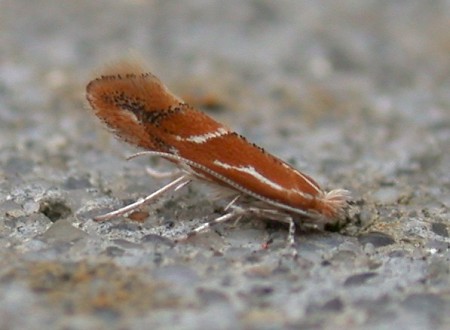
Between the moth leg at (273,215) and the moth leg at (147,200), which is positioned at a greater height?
the moth leg at (147,200)

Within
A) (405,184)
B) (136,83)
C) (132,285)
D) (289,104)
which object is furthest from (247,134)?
(132,285)

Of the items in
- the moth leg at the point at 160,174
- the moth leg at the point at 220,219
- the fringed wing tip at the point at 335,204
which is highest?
the moth leg at the point at 160,174

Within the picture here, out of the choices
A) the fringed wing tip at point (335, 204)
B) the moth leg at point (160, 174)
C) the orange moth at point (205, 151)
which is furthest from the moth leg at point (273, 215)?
the moth leg at point (160, 174)

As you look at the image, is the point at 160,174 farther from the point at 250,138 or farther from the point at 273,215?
the point at 250,138

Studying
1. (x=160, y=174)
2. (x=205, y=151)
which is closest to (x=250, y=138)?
(x=160, y=174)

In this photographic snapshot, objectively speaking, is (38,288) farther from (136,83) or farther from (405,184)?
(405,184)

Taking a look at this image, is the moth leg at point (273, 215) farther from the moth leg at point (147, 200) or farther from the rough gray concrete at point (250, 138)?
the moth leg at point (147, 200)
